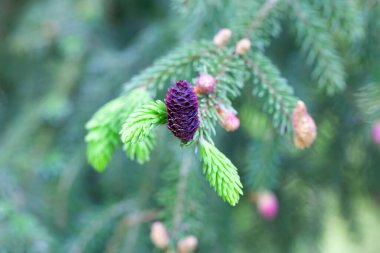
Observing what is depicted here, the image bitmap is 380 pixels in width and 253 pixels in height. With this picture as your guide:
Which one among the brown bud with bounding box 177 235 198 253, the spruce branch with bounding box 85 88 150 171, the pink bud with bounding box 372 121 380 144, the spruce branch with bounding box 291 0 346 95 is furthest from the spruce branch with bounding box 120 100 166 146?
the pink bud with bounding box 372 121 380 144

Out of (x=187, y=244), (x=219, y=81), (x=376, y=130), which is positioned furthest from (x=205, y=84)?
→ (x=376, y=130)

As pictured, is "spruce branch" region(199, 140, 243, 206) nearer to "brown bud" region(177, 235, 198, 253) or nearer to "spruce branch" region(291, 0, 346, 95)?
"brown bud" region(177, 235, 198, 253)

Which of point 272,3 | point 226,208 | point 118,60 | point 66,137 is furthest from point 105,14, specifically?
point 272,3

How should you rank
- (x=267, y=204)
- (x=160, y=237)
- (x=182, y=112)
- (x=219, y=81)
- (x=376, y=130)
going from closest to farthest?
(x=182, y=112) → (x=219, y=81) → (x=160, y=237) → (x=376, y=130) → (x=267, y=204)

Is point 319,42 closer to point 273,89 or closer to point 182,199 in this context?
point 273,89

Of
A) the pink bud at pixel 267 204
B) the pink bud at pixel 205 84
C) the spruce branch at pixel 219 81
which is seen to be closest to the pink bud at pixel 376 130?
the pink bud at pixel 267 204
